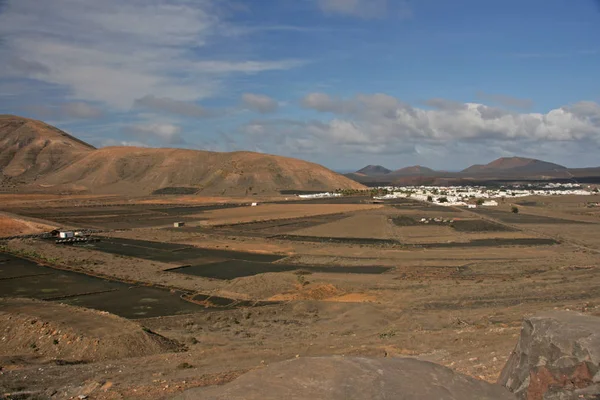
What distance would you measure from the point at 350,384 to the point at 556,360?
14.7 ft

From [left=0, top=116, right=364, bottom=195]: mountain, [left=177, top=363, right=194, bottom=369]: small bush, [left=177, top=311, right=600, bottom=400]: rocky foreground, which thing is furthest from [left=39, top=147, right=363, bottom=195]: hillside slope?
[left=177, top=311, right=600, bottom=400]: rocky foreground

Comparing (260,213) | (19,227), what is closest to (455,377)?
(19,227)

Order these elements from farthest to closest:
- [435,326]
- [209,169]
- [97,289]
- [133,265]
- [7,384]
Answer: [209,169]
[133,265]
[97,289]
[435,326]
[7,384]

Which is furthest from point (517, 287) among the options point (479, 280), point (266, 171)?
point (266, 171)

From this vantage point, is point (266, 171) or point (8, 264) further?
point (266, 171)

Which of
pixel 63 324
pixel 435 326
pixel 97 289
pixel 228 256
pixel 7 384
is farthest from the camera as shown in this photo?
pixel 228 256

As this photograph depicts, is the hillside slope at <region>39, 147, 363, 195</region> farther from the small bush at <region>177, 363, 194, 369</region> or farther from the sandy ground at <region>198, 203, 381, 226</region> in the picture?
the small bush at <region>177, 363, 194, 369</region>

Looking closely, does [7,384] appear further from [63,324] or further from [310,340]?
[310,340]

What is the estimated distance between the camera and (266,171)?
173 meters

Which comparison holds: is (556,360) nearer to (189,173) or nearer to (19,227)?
(19,227)

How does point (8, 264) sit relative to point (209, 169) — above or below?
below

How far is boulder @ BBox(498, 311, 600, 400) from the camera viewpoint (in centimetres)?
1009

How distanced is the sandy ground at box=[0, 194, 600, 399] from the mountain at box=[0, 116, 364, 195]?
10177 centimetres

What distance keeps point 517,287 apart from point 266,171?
145m
